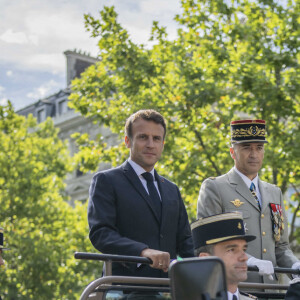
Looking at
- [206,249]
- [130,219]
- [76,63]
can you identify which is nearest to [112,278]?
[206,249]

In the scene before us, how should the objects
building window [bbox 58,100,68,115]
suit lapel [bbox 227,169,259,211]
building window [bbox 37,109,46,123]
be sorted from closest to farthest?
suit lapel [bbox 227,169,259,211], building window [bbox 58,100,68,115], building window [bbox 37,109,46,123]

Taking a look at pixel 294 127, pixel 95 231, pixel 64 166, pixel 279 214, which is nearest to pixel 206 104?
pixel 294 127

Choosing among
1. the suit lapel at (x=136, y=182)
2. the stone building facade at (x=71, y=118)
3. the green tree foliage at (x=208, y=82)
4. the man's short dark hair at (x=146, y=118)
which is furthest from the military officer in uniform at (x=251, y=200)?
the stone building facade at (x=71, y=118)

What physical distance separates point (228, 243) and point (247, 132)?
1.66 metres

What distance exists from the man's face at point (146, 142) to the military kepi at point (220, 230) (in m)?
0.72

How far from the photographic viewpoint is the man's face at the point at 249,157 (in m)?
5.66

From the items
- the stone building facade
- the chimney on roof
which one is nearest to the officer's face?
the stone building facade

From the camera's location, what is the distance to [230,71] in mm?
15836

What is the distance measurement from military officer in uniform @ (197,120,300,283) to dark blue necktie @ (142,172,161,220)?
2.03 feet

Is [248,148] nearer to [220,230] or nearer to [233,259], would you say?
[220,230]

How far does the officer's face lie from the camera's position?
4.16 meters

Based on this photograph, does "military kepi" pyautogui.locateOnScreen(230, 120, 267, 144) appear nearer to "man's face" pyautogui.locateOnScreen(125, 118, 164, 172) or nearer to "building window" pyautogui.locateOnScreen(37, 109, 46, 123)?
"man's face" pyautogui.locateOnScreen(125, 118, 164, 172)

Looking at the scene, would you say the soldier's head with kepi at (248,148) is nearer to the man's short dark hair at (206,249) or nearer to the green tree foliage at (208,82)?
the man's short dark hair at (206,249)

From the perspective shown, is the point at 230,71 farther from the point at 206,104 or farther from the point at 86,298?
the point at 86,298
